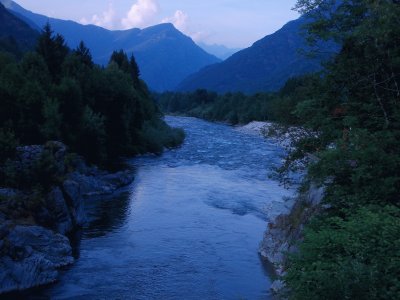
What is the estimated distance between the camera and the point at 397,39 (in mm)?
13242

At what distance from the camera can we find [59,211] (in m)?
25.3

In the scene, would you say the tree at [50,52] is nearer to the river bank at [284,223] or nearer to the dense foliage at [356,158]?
the river bank at [284,223]

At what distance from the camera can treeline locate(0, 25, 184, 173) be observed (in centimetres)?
3497

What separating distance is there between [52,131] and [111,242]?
Result: 49.3 feet

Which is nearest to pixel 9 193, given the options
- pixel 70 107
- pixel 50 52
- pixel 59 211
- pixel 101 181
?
pixel 59 211

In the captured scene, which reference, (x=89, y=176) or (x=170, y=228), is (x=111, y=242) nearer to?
(x=170, y=228)

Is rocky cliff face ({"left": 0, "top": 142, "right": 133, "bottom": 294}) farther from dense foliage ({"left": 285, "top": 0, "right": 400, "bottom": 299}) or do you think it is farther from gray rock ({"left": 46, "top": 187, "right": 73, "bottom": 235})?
dense foliage ({"left": 285, "top": 0, "right": 400, "bottom": 299})

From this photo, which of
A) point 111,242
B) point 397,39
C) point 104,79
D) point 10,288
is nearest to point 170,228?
point 111,242

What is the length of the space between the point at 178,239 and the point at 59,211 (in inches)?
271

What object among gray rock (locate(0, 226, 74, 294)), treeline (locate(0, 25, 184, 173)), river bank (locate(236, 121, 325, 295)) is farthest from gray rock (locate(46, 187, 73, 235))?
river bank (locate(236, 121, 325, 295))

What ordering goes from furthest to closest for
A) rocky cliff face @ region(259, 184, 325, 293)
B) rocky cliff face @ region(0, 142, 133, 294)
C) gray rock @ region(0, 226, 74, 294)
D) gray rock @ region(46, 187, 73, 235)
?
1. gray rock @ region(46, 187, 73, 235)
2. rocky cliff face @ region(259, 184, 325, 293)
3. rocky cliff face @ region(0, 142, 133, 294)
4. gray rock @ region(0, 226, 74, 294)

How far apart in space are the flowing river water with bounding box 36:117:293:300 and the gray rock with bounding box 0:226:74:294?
0.75 meters

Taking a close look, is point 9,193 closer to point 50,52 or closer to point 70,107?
point 70,107

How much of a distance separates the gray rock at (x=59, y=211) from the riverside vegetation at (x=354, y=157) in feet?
44.7
